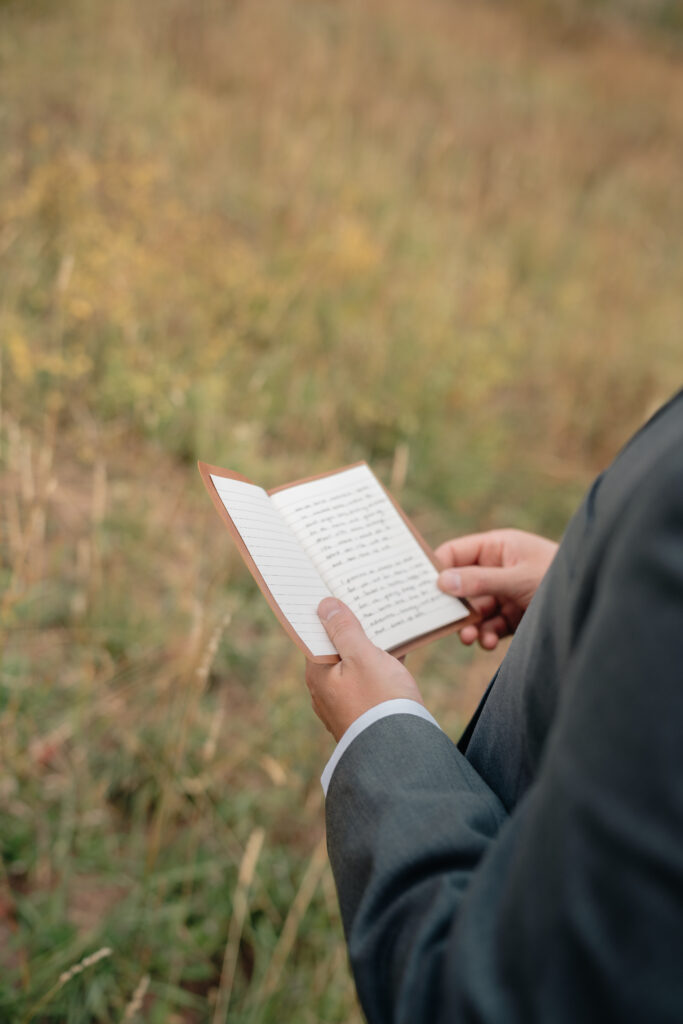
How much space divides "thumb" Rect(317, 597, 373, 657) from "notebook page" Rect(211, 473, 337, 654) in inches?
0.7

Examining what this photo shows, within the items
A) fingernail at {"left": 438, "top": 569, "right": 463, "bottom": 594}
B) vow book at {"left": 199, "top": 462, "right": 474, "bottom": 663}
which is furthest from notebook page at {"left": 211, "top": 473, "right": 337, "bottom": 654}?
fingernail at {"left": 438, "top": 569, "right": 463, "bottom": 594}

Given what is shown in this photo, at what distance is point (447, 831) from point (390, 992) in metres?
0.15

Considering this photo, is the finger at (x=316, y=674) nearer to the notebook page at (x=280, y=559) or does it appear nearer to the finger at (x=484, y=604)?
the notebook page at (x=280, y=559)

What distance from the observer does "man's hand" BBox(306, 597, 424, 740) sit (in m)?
0.92

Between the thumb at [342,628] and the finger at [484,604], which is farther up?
the thumb at [342,628]

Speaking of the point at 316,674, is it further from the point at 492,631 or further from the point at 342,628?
the point at 492,631

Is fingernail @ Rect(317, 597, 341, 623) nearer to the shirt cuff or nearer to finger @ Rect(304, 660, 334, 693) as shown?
finger @ Rect(304, 660, 334, 693)

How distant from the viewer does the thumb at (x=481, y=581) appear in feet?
4.20

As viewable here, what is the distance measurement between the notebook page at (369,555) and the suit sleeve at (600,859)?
53 centimetres

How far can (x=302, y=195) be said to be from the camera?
4570 mm

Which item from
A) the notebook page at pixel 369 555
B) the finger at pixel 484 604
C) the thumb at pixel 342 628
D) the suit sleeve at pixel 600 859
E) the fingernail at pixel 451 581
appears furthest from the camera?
the finger at pixel 484 604

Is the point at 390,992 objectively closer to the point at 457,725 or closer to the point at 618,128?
the point at 457,725

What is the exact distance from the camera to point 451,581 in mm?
1281

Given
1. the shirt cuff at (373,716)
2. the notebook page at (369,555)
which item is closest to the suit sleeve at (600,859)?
the shirt cuff at (373,716)
